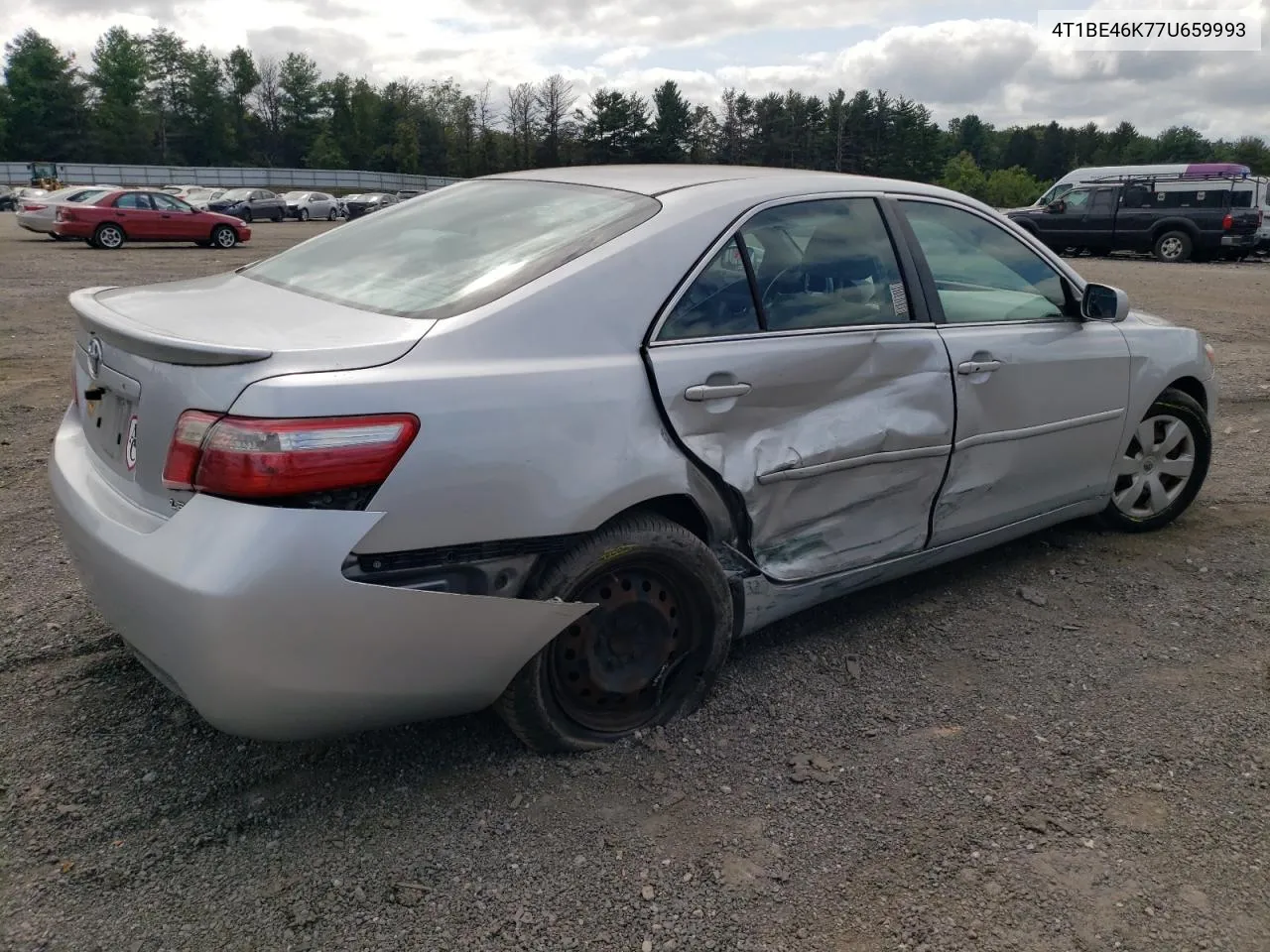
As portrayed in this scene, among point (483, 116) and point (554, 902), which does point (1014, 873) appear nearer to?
point (554, 902)

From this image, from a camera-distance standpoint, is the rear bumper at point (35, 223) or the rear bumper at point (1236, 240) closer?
the rear bumper at point (1236, 240)

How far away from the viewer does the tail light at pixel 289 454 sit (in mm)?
2166

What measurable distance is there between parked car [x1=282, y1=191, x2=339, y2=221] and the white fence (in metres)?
11.4

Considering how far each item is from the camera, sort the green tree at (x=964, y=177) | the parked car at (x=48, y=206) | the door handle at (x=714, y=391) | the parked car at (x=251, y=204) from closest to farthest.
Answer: the door handle at (x=714, y=391) → the parked car at (x=48, y=206) → the parked car at (x=251, y=204) → the green tree at (x=964, y=177)

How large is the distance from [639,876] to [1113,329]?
9.92ft

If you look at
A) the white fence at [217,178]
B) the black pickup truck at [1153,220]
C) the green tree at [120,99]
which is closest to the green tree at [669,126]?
the white fence at [217,178]

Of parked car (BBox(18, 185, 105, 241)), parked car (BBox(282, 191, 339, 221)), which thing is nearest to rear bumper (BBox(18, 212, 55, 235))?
parked car (BBox(18, 185, 105, 241))

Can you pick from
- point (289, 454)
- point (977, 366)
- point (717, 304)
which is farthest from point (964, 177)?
point (289, 454)

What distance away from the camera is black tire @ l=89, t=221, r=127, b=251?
2275cm

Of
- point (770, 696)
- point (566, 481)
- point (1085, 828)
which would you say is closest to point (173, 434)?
point (566, 481)

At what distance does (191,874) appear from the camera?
7.63 feet

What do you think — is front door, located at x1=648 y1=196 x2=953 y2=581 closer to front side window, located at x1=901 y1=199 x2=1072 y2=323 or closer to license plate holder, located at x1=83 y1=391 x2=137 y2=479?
front side window, located at x1=901 y1=199 x2=1072 y2=323

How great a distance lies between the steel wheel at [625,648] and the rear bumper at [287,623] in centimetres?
16

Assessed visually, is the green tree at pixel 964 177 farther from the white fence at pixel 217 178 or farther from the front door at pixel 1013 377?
the front door at pixel 1013 377
